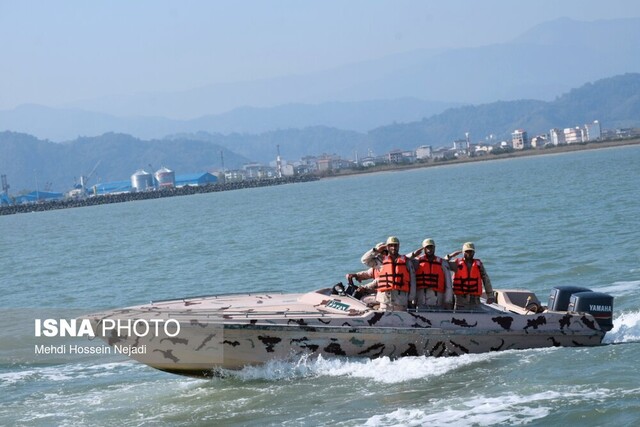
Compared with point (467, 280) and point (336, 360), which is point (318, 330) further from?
point (467, 280)

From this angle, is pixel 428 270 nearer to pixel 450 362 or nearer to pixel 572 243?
pixel 450 362

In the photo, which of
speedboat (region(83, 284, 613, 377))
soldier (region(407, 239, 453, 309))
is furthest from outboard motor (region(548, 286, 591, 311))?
soldier (region(407, 239, 453, 309))

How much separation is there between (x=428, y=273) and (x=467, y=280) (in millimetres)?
600

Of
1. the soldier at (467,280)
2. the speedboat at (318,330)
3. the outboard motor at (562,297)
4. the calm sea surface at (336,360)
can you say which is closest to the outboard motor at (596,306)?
the speedboat at (318,330)

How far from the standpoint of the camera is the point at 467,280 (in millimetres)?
16359

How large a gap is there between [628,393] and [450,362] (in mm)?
2828

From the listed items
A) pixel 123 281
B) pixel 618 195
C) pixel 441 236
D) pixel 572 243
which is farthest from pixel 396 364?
pixel 618 195

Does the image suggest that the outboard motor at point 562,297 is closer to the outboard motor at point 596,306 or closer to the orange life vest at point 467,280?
the outboard motor at point 596,306

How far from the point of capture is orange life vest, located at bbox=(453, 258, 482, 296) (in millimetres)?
16359

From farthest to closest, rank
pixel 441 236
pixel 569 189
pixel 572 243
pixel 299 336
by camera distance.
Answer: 1. pixel 569 189
2. pixel 441 236
3. pixel 572 243
4. pixel 299 336

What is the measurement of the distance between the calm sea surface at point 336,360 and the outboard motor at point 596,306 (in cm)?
42

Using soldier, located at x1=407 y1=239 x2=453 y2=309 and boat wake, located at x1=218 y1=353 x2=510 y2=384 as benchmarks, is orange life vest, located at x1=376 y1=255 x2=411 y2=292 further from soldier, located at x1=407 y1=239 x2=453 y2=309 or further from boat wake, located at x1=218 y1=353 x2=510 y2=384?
boat wake, located at x1=218 y1=353 x2=510 y2=384

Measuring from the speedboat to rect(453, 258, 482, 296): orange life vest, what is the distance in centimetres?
33

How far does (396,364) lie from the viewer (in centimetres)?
1586
